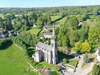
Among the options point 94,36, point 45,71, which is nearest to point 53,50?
point 45,71

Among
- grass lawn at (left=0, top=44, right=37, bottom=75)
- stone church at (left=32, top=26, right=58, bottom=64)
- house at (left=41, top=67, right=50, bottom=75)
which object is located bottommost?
grass lawn at (left=0, top=44, right=37, bottom=75)

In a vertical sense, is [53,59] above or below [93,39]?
below

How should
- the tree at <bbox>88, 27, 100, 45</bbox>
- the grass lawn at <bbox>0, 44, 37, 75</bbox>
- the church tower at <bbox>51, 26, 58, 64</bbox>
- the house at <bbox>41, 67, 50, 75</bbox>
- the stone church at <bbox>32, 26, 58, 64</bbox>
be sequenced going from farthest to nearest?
the tree at <bbox>88, 27, 100, 45</bbox>
the stone church at <bbox>32, 26, 58, 64</bbox>
the church tower at <bbox>51, 26, 58, 64</bbox>
the grass lawn at <bbox>0, 44, 37, 75</bbox>
the house at <bbox>41, 67, 50, 75</bbox>

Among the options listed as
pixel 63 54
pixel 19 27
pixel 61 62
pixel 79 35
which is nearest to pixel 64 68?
pixel 61 62

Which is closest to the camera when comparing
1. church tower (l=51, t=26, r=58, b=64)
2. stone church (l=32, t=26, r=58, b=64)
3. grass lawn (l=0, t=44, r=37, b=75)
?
grass lawn (l=0, t=44, r=37, b=75)

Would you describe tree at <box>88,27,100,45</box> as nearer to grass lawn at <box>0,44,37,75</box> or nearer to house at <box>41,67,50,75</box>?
house at <box>41,67,50,75</box>

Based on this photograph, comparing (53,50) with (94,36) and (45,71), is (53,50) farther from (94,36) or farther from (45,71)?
(94,36)

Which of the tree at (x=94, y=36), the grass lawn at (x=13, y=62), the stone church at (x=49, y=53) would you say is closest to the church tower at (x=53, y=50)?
the stone church at (x=49, y=53)

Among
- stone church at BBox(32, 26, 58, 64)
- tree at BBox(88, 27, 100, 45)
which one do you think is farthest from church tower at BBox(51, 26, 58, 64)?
tree at BBox(88, 27, 100, 45)

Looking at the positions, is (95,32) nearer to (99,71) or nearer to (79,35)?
(79,35)
